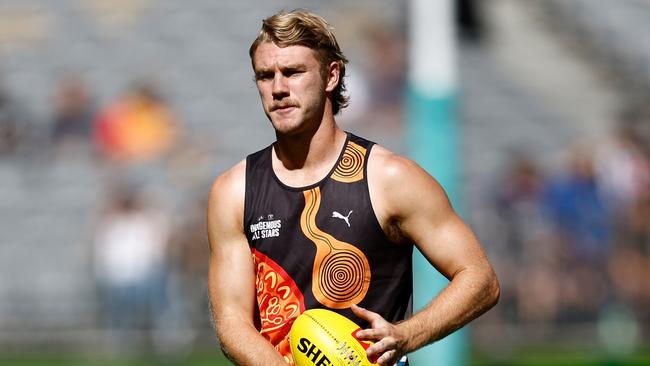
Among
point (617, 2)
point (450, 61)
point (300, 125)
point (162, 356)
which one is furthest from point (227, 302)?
point (617, 2)

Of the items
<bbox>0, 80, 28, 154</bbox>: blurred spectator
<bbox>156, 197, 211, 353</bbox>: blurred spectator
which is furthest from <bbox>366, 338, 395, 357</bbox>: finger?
<bbox>0, 80, 28, 154</bbox>: blurred spectator

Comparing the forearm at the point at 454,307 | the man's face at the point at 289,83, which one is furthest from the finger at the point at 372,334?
the man's face at the point at 289,83

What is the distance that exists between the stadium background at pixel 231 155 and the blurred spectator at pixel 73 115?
0.03 m

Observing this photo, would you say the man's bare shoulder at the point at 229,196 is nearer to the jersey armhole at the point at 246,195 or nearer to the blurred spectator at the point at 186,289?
the jersey armhole at the point at 246,195

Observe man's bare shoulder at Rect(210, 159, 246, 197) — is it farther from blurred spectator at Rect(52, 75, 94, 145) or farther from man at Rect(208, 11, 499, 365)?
blurred spectator at Rect(52, 75, 94, 145)

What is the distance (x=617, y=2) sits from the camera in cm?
1931

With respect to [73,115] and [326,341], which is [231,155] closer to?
[73,115]

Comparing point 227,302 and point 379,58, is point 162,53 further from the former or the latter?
point 227,302

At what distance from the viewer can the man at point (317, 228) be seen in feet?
17.1

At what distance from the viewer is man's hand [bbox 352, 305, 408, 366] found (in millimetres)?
4867

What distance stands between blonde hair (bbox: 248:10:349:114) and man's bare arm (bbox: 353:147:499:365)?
489mm

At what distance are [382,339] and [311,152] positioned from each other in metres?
0.93

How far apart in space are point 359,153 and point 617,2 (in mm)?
14715

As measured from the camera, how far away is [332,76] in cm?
540
